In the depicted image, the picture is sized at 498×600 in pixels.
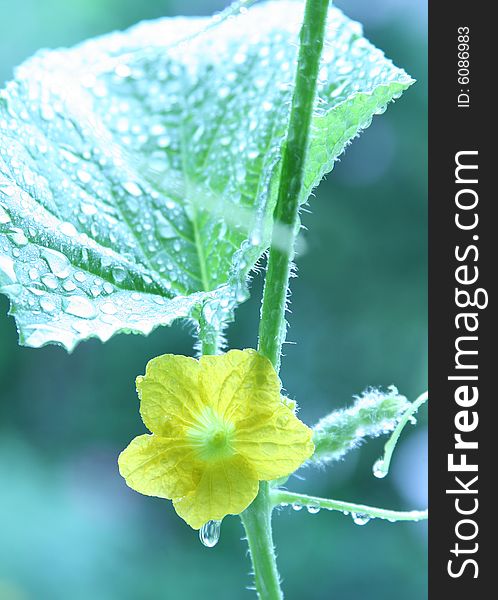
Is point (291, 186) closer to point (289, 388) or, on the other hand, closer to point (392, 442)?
point (392, 442)

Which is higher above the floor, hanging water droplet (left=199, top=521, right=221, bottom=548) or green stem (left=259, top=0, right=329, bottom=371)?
green stem (left=259, top=0, right=329, bottom=371)

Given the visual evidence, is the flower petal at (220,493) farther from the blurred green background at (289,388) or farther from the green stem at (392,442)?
the blurred green background at (289,388)

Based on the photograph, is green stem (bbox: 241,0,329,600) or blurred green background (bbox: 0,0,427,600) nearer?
green stem (bbox: 241,0,329,600)

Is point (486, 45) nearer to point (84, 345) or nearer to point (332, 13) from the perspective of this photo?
point (332, 13)

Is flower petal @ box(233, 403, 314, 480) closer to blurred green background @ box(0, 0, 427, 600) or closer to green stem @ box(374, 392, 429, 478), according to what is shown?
green stem @ box(374, 392, 429, 478)

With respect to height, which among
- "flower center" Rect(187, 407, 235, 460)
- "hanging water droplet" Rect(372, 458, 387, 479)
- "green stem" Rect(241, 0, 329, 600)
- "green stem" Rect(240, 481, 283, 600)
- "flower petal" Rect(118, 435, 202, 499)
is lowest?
"green stem" Rect(240, 481, 283, 600)

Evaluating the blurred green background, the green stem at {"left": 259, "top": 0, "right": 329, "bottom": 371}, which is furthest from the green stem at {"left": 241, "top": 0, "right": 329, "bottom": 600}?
the blurred green background
